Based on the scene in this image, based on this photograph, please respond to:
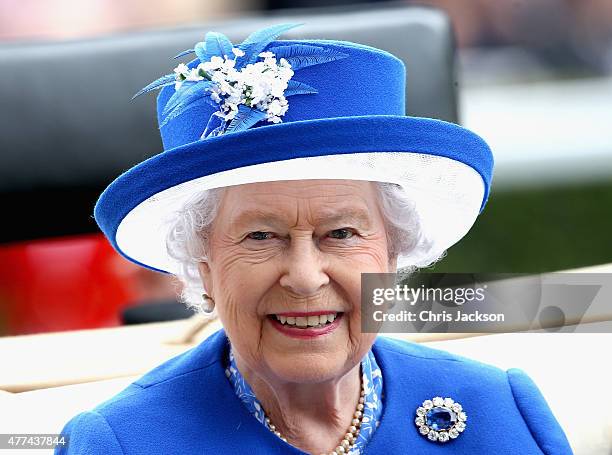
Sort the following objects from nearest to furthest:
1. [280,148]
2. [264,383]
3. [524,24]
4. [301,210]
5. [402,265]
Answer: [280,148] < [301,210] < [264,383] < [402,265] < [524,24]

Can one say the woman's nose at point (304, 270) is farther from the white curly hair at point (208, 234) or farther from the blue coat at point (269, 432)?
the blue coat at point (269, 432)

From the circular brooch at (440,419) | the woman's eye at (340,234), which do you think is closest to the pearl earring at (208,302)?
the woman's eye at (340,234)

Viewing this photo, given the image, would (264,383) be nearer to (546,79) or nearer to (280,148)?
(280,148)

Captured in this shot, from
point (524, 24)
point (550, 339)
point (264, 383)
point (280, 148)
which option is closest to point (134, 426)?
point (264, 383)

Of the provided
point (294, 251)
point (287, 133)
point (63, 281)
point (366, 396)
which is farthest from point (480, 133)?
point (287, 133)

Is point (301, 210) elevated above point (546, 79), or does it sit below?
above

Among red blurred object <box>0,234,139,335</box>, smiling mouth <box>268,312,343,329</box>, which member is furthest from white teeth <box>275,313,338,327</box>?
red blurred object <box>0,234,139,335</box>

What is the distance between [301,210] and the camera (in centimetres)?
241

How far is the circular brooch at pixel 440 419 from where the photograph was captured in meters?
2.64

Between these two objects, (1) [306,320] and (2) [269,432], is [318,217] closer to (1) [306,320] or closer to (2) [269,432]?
(1) [306,320]

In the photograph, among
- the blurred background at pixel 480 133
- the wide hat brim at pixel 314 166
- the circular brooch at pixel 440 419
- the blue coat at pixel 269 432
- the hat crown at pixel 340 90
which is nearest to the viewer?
the wide hat brim at pixel 314 166

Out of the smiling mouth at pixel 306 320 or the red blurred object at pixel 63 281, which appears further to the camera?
the red blurred object at pixel 63 281

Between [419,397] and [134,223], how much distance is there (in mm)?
730

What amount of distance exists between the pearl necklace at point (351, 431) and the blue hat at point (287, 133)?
47 cm
